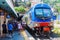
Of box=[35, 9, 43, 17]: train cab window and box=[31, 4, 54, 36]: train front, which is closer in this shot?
box=[31, 4, 54, 36]: train front

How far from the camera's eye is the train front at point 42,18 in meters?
25.1

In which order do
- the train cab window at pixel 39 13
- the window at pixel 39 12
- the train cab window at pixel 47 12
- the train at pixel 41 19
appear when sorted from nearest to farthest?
the train at pixel 41 19
the train cab window at pixel 39 13
the window at pixel 39 12
the train cab window at pixel 47 12

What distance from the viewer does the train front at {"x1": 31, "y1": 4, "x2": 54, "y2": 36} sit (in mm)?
25086

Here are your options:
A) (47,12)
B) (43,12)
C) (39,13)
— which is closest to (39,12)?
(39,13)

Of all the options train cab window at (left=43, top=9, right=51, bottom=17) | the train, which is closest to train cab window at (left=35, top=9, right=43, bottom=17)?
the train

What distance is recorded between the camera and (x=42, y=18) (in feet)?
83.1

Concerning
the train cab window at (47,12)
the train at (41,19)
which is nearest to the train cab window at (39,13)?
the train at (41,19)

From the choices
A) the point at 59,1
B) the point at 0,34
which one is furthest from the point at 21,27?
the point at 59,1

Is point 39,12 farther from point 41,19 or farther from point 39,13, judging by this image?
point 41,19

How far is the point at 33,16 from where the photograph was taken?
82.2 feet

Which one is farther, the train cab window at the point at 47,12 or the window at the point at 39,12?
the train cab window at the point at 47,12

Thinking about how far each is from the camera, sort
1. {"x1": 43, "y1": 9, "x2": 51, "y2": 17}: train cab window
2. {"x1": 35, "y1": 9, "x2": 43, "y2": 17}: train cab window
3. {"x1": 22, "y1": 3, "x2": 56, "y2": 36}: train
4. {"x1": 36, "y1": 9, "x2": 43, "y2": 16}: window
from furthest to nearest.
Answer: {"x1": 43, "y1": 9, "x2": 51, "y2": 17}: train cab window < {"x1": 36, "y1": 9, "x2": 43, "y2": 16}: window < {"x1": 35, "y1": 9, "x2": 43, "y2": 17}: train cab window < {"x1": 22, "y1": 3, "x2": 56, "y2": 36}: train

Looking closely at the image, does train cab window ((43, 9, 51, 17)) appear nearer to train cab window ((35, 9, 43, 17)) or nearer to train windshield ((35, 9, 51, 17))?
train windshield ((35, 9, 51, 17))

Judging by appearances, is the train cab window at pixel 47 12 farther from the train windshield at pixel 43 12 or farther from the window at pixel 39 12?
the window at pixel 39 12
